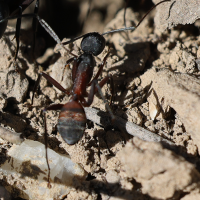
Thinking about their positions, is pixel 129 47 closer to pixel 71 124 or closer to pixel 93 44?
pixel 93 44

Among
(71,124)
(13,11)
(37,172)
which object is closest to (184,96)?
(71,124)

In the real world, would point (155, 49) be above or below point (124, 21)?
below

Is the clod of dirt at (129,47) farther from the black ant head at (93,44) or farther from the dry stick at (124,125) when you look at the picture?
the dry stick at (124,125)

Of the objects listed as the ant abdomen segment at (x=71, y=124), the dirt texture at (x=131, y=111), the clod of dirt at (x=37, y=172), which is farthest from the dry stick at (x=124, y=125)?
the clod of dirt at (x=37, y=172)

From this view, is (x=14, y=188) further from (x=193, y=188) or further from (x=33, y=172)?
(x=193, y=188)

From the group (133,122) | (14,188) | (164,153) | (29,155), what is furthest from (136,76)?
(14,188)

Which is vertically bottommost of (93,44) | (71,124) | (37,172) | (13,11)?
(37,172)
